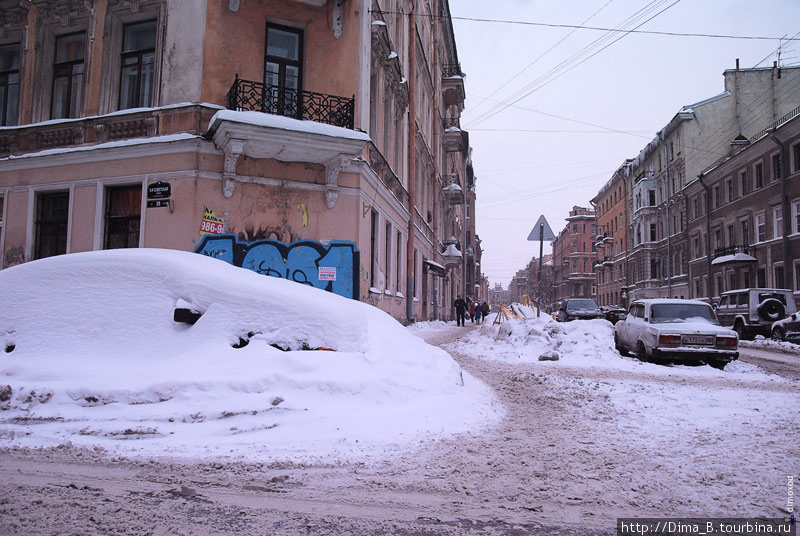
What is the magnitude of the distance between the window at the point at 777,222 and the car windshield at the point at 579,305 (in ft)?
43.3

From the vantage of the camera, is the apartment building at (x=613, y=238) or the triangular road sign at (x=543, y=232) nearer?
the triangular road sign at (x=543, y=232)

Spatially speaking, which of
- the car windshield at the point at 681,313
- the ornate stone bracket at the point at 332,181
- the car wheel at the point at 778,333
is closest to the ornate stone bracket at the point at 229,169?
the ornate stone bracket at the point at 332,181

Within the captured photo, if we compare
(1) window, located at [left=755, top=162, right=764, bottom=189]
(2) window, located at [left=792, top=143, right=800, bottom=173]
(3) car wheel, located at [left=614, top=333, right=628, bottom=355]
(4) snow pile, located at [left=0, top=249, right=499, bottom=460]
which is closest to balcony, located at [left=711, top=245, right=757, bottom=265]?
(1) window, located at [left=755, top=162, right=764, bottom=189]

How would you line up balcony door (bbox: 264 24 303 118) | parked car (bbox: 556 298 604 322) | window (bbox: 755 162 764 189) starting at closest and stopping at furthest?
balcony door (bbox: 264 24 303 118) < parked car (bbox: 556 298 604 322) < window (bbox: 755 162 764 189)

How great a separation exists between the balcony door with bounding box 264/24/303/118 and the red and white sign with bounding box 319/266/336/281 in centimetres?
404

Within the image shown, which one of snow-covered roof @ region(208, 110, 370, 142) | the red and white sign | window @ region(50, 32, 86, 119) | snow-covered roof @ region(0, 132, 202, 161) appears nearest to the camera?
snow-covered roof @ region(208, 110, 370, 142)

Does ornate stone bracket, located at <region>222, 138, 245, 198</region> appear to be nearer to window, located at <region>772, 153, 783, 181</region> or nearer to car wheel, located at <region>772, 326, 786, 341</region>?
car wheel, located at <region>772, 326, 786, 341</region>

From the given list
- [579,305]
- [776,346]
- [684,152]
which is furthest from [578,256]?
[776,346]

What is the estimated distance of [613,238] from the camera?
67.2 m

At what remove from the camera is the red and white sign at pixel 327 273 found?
45.4 feet

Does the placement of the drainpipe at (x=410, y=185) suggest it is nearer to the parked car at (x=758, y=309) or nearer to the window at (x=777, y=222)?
the parked car at (x=758, y=309)

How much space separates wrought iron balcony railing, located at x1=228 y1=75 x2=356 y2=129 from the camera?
44.0 ft

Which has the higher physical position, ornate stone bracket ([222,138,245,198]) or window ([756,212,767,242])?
window ([756,212,767,242])

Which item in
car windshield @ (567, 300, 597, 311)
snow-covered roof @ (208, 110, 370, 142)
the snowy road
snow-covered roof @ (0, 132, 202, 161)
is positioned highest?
snow-covered roof @ (208, 110, 370, 142)
